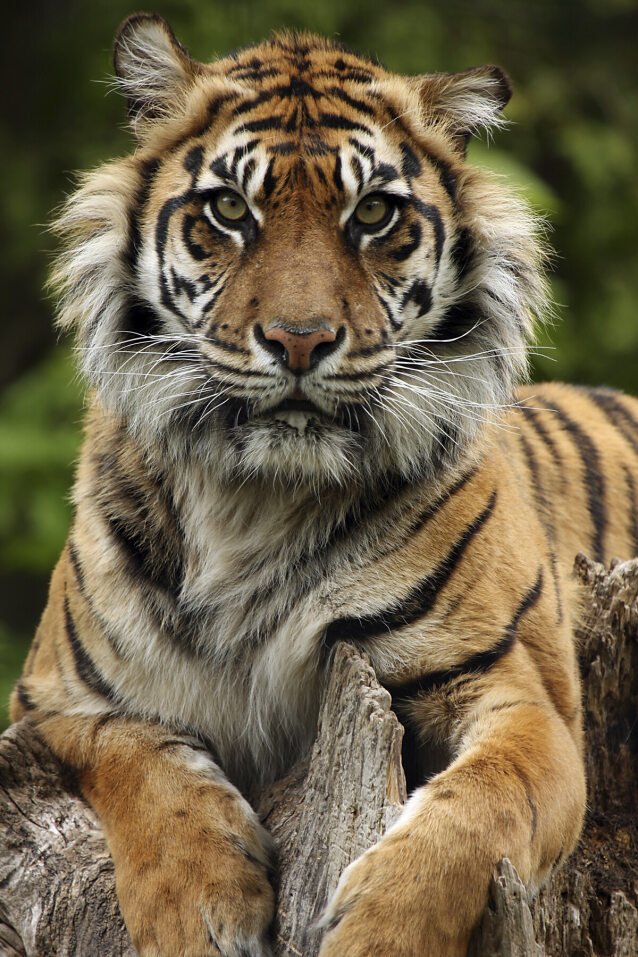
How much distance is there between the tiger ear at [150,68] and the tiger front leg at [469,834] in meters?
1.72

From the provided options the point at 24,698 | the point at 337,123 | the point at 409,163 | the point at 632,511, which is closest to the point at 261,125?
the point at 337,123

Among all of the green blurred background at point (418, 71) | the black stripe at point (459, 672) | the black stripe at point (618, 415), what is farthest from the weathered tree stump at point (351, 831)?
the green blurred background at point (418, 71)

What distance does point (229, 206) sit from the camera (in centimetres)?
311

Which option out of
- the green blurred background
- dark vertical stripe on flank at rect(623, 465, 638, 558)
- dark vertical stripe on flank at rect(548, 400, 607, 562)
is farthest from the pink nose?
the green blurred background

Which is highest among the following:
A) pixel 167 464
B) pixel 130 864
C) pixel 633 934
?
pixel 167 464

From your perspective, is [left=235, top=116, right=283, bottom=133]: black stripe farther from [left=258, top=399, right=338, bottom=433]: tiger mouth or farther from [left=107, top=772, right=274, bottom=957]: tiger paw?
[left=107, top=772, right=274, bottom=957]: tiger paw

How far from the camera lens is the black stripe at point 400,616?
3066mm

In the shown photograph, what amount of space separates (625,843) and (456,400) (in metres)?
1.29

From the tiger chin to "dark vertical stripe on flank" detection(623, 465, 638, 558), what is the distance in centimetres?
104

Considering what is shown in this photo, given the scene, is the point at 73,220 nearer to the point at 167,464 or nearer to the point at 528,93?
the point at 167,464

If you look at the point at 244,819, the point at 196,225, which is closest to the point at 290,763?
the point at 244,819

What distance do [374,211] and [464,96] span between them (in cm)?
56

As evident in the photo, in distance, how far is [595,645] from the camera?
358 cm

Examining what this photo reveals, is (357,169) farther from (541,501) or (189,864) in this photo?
(189,864)
